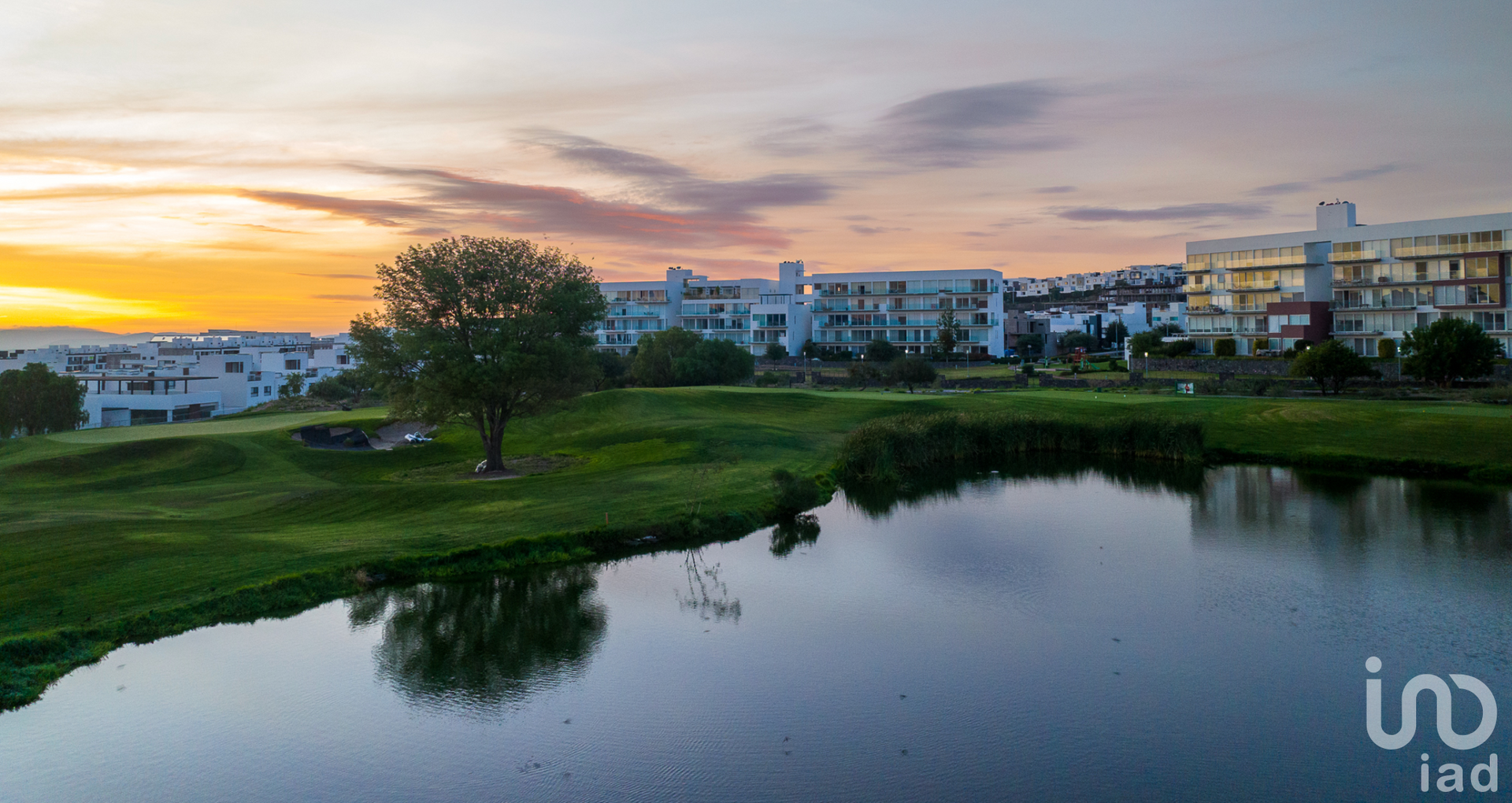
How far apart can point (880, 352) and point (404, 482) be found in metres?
70.3

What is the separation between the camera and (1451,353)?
179 feet

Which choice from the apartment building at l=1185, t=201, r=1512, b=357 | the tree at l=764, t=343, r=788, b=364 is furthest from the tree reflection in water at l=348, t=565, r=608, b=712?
the tree at l=764, t=343, r=788, b=364

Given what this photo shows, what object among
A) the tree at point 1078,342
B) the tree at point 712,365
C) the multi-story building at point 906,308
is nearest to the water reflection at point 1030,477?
the tree at point 712,365

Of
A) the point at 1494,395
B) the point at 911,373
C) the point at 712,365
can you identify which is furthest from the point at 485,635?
the point at 712,365

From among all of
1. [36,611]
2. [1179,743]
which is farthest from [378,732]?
[1179,743]

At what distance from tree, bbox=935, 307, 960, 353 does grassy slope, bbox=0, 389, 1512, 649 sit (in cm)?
4615

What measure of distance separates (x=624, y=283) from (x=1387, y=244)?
86039mm

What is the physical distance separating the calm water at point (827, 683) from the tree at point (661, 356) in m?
50.5

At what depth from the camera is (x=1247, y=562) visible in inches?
958

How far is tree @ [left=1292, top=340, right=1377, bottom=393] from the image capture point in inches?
2243

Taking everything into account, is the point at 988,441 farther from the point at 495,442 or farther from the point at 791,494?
the point at 495,442

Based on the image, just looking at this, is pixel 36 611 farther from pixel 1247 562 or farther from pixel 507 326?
pixel 1247 562

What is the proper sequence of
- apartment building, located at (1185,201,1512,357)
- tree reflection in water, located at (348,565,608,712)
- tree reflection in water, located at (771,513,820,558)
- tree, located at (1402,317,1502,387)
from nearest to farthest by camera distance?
tree reflection in water, located at (348,565,608,712) < tree reflection in water, located at (771,513,820,558) < tree, located at (1402,317,1502,387) < apartment building, located at (1185,201,1512,357)

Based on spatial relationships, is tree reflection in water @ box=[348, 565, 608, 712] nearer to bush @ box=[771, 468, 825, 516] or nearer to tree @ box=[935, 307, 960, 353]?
bush @ box=[771, 468, 825, 516]
